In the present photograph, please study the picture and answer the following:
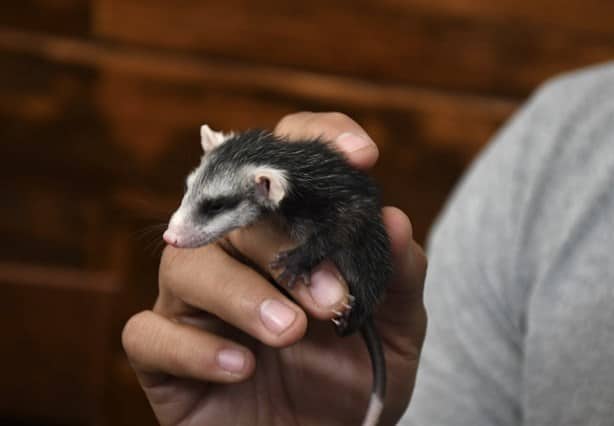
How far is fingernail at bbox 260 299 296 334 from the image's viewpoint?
468 millimetres

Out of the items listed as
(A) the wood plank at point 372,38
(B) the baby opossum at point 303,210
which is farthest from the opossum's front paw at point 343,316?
(A) the wood plank at point 372,38

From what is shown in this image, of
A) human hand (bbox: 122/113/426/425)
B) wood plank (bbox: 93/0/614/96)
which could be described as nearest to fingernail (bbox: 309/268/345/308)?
human hand (bbox: 122/113/426/425)

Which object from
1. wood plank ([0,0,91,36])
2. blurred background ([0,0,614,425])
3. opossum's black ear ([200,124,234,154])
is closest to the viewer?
opossum's black ear ([200,124,234,154])

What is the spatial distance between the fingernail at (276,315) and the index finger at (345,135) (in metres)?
0.11

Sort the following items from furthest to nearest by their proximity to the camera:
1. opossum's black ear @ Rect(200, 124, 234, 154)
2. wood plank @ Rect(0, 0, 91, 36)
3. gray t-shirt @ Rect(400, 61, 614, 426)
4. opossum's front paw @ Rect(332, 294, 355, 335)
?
wood plank @ Rect(0, 0, 91, 36) → gray t-shirt @ Rect(400, 61, 614, 426) → opossum's black ear @ Rect(200, 124, 234, 154) → opossum's front paw @ Rect(332, 294, 355, 335)

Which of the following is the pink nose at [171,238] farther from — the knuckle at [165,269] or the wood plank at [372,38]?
the wood plank at [372,38]

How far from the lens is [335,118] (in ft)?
1.73

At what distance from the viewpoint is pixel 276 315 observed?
1.57 feet

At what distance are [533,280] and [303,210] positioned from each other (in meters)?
0.46

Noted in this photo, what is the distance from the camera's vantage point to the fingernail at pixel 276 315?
0.47m

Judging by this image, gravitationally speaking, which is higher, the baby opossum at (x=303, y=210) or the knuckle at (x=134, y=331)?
the baby opossum at (x=303, y=210)

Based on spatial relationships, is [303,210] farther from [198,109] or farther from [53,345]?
[198,109]

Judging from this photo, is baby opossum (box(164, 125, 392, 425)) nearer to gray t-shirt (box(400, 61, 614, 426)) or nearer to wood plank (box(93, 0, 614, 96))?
gray t-shirt (box(400, 61, 614, 426))

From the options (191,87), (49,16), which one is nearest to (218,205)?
(191,87)
